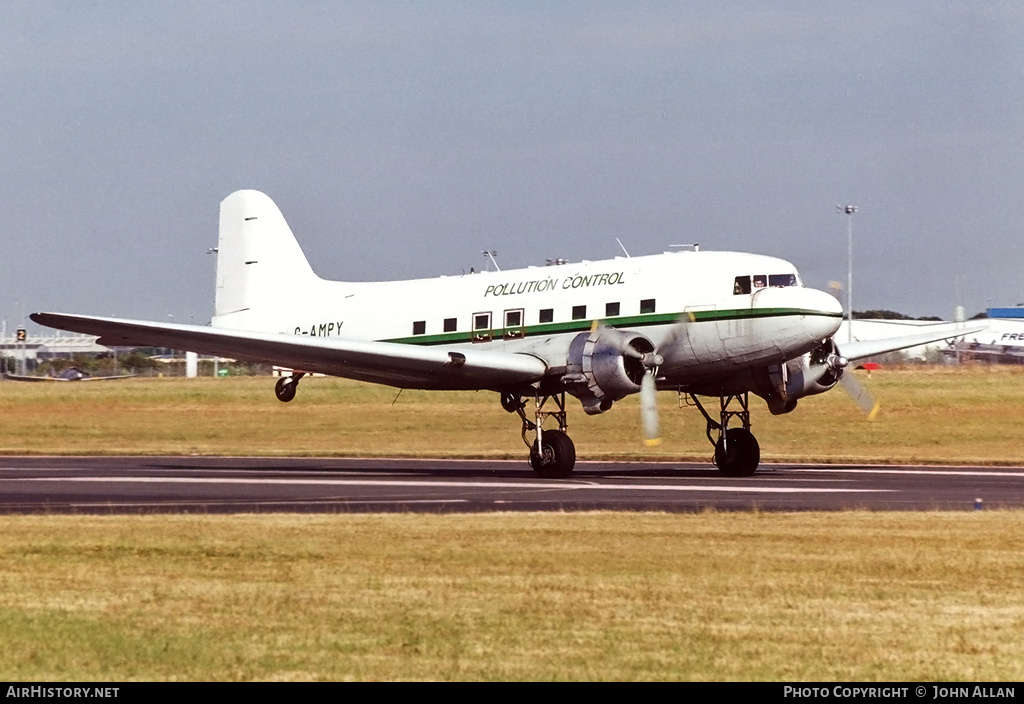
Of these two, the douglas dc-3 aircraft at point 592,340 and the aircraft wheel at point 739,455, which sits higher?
the douglas dc-3 aircraft at point 592,340

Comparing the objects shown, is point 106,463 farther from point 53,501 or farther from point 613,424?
point 613,424

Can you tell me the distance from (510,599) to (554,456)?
57.3 feet

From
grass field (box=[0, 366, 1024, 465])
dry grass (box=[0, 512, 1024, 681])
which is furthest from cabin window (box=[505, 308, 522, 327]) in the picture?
dry grass (box=[0, 512, 1024, 681])

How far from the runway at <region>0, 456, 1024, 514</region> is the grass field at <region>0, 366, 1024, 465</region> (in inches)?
237

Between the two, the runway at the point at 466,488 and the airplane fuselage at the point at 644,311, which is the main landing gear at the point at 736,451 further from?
the airplane fuselage at the point at 644,311

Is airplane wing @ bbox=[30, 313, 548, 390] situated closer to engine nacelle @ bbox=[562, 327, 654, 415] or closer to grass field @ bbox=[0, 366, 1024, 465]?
engine nacelle @ bbox=[562, 327, 654, 415]

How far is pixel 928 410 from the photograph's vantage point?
171 ft

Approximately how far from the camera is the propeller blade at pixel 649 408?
3031 cm

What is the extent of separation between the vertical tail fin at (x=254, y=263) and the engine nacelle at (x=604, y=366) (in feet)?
36.7

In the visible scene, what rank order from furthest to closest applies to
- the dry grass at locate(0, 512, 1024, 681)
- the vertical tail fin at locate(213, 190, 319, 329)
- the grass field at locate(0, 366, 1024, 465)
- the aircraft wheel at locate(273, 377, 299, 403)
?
the grass field at locate(0, 366, 1024, 465)
the vertical tail fin at locate(213, 190, 319, 329)
the aircraft wheel at locate(273, 377, 299, 403)
the dry grass at locate(0, 512, 1024, 681)

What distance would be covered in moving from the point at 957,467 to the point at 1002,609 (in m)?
24.7

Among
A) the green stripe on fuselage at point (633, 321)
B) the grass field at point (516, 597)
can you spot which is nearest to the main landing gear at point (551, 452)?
the green stripe on fuselage at point (633, 321)

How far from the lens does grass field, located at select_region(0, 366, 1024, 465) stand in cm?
4462
